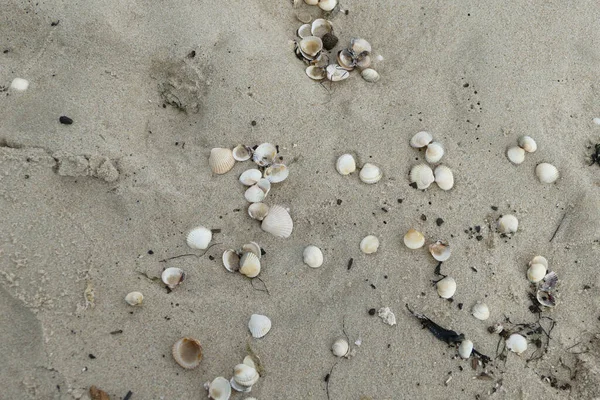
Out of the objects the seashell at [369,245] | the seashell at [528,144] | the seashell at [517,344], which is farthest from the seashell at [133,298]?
the seashell at [528,144]

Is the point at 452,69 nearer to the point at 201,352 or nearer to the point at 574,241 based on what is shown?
the point at 574,241

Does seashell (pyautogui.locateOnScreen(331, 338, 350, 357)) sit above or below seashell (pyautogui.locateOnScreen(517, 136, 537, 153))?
below

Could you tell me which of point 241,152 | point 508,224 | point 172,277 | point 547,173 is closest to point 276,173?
point 241,152

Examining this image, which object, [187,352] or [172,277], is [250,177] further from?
[187,352]

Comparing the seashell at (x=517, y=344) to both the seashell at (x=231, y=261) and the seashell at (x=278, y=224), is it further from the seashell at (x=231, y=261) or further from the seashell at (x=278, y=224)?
the seashell at (x=231, y=261)

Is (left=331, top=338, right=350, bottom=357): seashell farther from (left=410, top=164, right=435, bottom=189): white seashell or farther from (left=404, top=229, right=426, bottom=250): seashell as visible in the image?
(left=410, top=164, right=435, bottom=189): white seashell

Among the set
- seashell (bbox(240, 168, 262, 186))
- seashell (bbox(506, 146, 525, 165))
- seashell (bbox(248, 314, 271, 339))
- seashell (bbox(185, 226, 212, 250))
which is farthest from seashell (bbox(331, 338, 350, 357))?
seashell (bbox(506, 146, 525, 165))

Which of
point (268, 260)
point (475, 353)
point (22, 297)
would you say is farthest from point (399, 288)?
point (22, 297)
